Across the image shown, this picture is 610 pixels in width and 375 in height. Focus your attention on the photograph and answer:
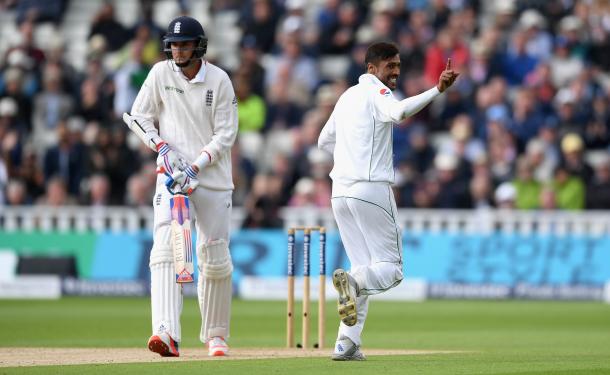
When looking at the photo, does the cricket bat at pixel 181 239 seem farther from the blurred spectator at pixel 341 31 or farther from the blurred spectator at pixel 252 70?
the blurred spectator at pixel 341 31

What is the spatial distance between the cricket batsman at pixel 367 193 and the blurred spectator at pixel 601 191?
10.7 meters

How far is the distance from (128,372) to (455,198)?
39.8ft

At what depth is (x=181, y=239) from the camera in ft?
32.5

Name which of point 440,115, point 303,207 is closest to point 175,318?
point 303,207

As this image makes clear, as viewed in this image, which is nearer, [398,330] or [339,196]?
[339,196]

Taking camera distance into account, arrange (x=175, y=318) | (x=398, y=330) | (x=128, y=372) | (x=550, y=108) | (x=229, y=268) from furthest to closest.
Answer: (x=550, y=108) < (x=398, y=330) < (x=229, y=268) < (x=175, y=318) < (x=128, y=372)

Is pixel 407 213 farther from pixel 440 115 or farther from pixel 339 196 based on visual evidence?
pixel 339 196

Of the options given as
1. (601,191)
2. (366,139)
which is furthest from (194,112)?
(601,191)

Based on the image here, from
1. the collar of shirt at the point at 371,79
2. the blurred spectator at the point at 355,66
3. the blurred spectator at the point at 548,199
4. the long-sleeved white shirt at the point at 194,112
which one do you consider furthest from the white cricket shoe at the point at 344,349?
the blurred spectator at the point at 355,66

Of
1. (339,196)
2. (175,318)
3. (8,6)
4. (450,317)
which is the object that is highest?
(8,6)

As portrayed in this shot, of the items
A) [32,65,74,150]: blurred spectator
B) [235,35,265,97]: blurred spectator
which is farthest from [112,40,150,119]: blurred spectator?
[235,35,265,97]: blurred spectator

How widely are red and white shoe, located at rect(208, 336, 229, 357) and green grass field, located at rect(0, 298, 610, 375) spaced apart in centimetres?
61

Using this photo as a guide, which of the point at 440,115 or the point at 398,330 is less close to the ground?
the point at 440,115

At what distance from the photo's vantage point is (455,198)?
20531mm
